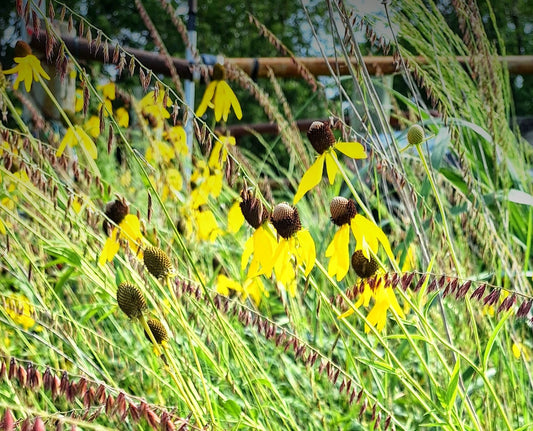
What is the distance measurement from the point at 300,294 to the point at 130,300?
0.63 metres

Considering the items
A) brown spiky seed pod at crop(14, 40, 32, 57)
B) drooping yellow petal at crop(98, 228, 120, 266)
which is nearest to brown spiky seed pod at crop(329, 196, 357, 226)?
drooping yellow petal at crop(98, 228, 120, 266)

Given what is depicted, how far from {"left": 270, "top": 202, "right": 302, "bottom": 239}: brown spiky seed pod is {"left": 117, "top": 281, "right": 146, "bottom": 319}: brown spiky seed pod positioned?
0.49ft

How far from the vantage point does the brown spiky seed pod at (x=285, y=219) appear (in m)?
0.68

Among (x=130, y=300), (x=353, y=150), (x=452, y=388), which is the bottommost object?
(x=452, y=388)

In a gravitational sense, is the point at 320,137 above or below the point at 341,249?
above

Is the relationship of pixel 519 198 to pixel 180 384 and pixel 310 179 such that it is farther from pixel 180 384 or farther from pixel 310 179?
pixel 180 384

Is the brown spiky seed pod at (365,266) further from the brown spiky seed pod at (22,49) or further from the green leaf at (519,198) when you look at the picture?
the brown spiky seed pod at (22,49)

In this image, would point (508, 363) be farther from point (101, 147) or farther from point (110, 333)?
point (101, 147)

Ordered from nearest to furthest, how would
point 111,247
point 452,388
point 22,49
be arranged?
point 452,388
point 111,247
point 22,49

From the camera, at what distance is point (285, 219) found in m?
0.68

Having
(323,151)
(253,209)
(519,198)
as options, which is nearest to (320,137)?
(323,151)

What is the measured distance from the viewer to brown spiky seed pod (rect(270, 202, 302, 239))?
676 mm

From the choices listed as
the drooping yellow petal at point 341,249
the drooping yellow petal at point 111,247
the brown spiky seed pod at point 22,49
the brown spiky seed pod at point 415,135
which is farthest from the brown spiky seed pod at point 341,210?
the brown spiky seed pod at point 22,49

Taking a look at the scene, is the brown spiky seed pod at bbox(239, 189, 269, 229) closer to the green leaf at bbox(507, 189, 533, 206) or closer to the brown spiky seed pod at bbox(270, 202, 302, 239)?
the brown spiky seed pod at bbox(270, 202, 302, 239)
